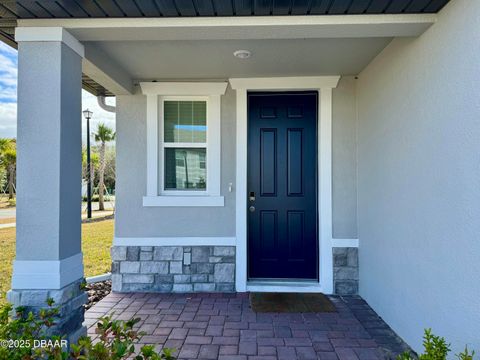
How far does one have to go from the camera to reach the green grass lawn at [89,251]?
4.93 metres

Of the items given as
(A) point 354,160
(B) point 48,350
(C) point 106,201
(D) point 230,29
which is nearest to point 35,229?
(B) point 48,350

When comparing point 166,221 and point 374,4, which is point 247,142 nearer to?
point 166,221

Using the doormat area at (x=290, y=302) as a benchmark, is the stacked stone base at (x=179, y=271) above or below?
above

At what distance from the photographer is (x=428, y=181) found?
2.41 m

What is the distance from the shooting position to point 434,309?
2.34 m

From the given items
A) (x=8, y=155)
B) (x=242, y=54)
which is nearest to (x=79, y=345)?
(x=242, y=54)

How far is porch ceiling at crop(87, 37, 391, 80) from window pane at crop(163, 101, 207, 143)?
14.1 inches

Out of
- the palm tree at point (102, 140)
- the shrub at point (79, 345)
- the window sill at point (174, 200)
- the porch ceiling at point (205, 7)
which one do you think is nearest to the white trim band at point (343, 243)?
the window sill at point (174, 200)

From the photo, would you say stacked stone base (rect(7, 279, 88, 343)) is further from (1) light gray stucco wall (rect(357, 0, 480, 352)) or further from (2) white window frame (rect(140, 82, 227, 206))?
(1) light gray stucco wall (rect(357, 0, 480, 352))

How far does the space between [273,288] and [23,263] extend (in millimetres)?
2640

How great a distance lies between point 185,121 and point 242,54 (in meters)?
1.30

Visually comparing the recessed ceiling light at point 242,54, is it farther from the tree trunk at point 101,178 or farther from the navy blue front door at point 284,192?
the tree trunk at point 101,178

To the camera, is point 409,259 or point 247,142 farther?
point 247,142

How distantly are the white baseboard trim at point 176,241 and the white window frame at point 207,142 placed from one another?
43 centimetres
